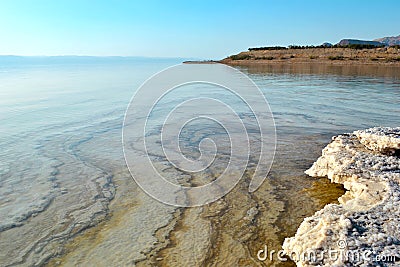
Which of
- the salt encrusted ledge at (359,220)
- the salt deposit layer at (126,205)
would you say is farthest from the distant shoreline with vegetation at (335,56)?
the salt encrusted ledge at (359,220)

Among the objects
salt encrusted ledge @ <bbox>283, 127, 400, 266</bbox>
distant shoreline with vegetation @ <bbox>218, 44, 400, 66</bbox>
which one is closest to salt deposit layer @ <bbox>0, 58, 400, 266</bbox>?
salt encrusted ledge @ <bbox>283, 127, 400, 266</bbox>

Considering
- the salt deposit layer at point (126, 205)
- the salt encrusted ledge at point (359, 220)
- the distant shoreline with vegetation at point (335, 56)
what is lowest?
the salt deposit layer at point (126, 205)

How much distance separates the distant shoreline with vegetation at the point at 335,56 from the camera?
57666mm

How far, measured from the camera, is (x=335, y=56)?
64312mm

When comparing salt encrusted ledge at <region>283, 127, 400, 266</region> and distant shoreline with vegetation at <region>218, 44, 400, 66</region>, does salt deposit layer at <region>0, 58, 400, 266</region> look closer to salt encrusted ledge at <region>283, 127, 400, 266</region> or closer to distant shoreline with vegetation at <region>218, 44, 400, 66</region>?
salt encrusted ledge at <region>283, 127, 400, 266</region>

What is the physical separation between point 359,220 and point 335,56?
66.3 meters

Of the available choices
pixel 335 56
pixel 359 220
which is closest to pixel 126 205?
pixel 359 220

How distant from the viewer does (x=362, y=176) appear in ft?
21.9

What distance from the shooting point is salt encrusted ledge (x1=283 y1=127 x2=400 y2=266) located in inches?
159

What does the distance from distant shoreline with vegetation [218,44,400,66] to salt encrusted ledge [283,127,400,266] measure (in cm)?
5268

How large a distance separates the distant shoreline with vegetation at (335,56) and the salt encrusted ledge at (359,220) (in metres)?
52.7

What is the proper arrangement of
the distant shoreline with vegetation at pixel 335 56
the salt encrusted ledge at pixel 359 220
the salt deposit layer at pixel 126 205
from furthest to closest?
the distant shoreline with vegetation at pixel 335 56
the salt deposit layer at pixel 126 205
the salt encrusted ledge at pixel 359 220

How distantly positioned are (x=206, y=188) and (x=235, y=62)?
242ft

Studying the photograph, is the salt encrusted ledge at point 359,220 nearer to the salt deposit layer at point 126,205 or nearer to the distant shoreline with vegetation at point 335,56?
the salt deposit layer at point 126,205
